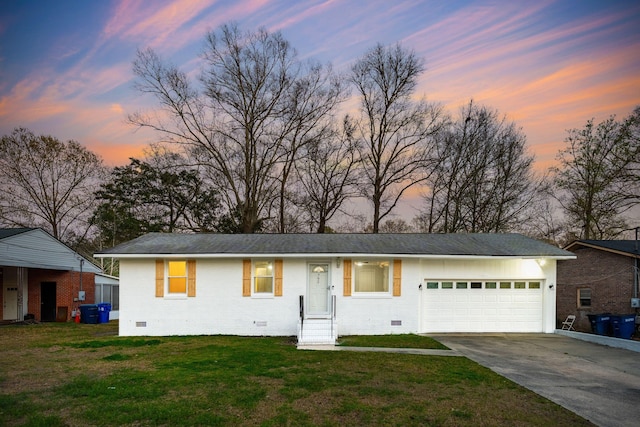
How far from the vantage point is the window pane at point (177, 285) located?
14727 millimetres

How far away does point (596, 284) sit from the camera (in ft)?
58.1

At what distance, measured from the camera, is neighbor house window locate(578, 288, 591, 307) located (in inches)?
713

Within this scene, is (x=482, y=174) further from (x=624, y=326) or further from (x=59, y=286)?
(x=59, y=286)

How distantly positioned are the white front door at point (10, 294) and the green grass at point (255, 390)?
10607mm

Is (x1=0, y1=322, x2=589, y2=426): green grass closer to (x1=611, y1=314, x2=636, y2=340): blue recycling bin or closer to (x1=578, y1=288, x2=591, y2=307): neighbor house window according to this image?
(x1=611, y1=314, x2=636, y2=340): blue recycling bin

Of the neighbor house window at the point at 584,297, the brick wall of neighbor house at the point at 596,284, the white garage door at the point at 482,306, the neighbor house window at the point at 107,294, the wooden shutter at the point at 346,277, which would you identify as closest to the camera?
the wooden shutter at the point at 346,277

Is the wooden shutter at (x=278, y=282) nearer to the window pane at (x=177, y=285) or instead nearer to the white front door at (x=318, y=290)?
the white front door at (x=318, y=290)

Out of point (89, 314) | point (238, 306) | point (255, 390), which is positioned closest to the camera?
point (255, 390)

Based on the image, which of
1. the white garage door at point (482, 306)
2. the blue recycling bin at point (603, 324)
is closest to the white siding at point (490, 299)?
the white garage door at point (482, 306)

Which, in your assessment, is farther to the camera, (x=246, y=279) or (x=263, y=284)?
(x=263, y=284)

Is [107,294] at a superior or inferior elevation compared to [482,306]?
inferior

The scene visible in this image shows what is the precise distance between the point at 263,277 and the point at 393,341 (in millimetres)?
5192

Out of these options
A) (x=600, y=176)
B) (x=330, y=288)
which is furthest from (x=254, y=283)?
(x=600, y=176)

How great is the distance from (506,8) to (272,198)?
19683 millimetres
